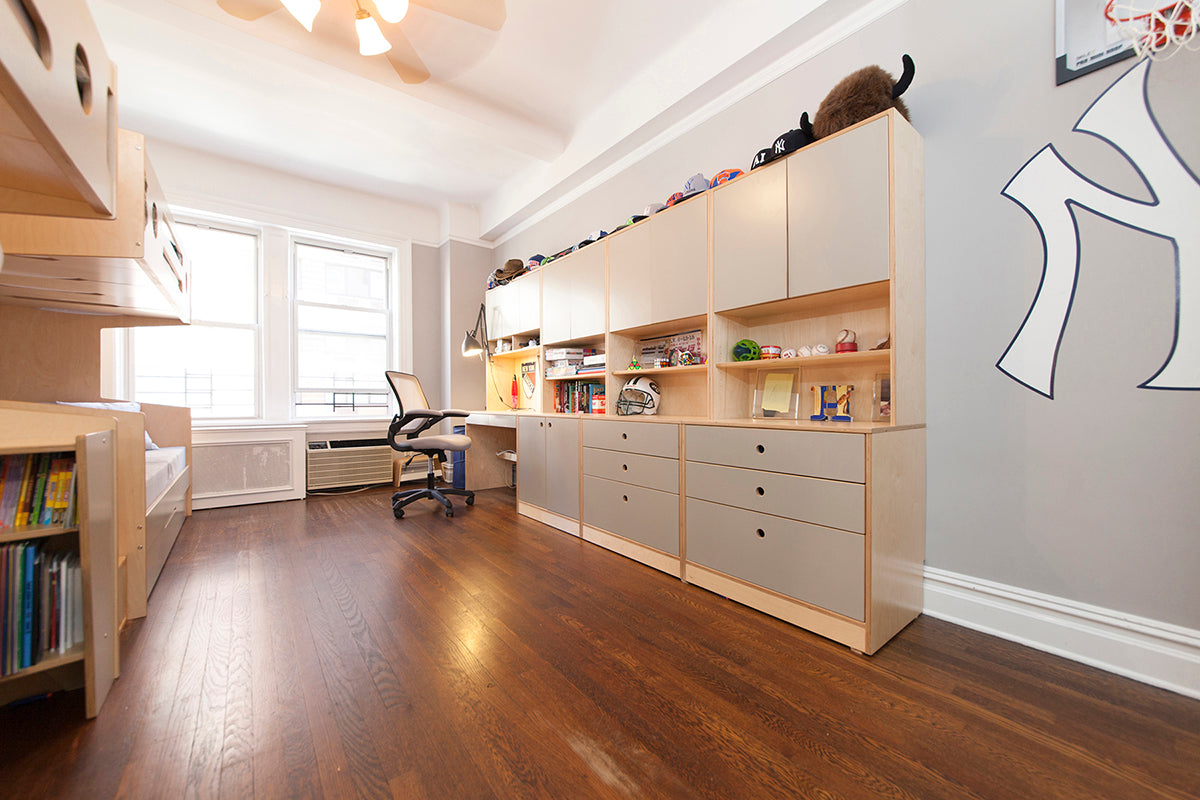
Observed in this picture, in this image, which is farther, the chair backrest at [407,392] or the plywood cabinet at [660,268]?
the chair backrest at [407,392]

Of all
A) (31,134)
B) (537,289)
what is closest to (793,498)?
(31,134)

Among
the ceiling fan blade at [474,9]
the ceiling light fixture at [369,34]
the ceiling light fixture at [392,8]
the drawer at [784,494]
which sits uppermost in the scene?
the ceiling fan blade at [474,9]

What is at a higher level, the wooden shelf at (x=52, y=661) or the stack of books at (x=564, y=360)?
the stack of books at (x=564, y=360)

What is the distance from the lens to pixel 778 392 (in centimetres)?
230

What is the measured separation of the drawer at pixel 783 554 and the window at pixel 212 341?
14.3ft

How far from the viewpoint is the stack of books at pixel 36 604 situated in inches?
46.1

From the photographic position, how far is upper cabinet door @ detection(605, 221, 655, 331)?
8.89ft

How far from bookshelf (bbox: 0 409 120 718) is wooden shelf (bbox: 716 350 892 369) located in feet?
7.63

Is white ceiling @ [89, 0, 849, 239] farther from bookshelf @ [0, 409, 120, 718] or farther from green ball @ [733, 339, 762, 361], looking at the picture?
bookshelf @ [0, 409, 120, 718]

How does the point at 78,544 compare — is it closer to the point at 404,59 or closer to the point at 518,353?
the point at 404,59

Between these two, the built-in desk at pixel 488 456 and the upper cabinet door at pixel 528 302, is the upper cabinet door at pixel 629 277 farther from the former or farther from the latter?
the built-in desk at pixel 488 456

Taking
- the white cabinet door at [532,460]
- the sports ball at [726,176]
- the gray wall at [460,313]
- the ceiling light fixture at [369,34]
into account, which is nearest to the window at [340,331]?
the gray wall at [460,313]

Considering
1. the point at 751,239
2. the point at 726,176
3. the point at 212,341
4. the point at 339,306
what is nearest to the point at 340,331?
the point at 339,306

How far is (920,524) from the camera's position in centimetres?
187
